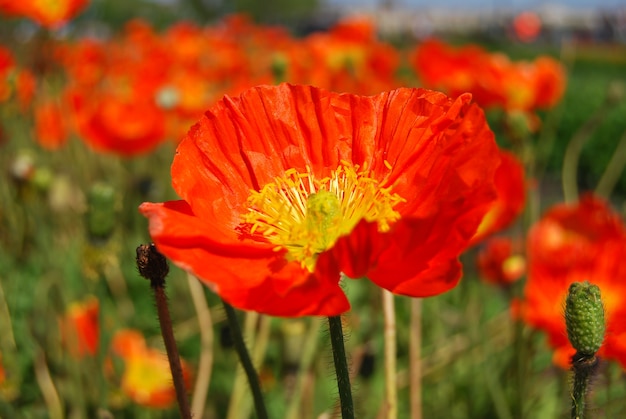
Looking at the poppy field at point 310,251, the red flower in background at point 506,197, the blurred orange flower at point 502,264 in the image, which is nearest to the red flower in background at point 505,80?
the poppy field at point 310,251

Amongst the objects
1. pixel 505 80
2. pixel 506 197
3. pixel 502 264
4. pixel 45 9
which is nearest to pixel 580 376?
pixel 506 197

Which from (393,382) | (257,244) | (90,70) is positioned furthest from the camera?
(90,70)

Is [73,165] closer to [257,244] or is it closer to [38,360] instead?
[38,360]

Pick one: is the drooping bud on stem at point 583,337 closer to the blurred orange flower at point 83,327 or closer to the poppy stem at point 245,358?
the poppy stem at point 245,358

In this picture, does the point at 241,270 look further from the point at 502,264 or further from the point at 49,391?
the point at 502,264

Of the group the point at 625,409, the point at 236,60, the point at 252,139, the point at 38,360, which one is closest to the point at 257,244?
the point at 252,139

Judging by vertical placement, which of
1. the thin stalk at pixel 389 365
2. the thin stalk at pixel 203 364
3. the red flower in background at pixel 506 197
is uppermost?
the red flower in background at pixel 506 197
